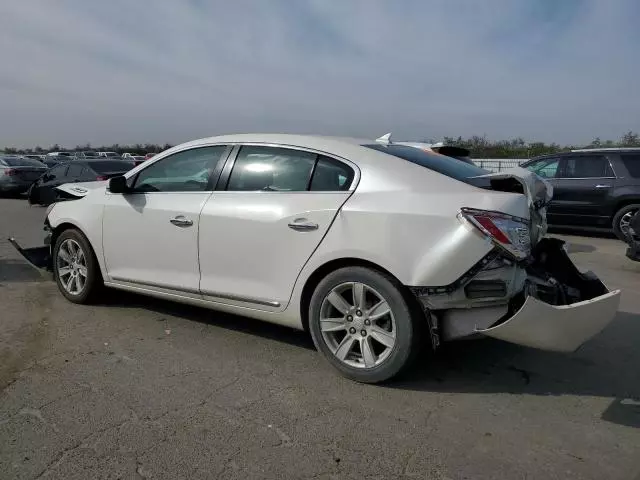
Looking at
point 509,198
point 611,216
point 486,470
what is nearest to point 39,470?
point 486,470

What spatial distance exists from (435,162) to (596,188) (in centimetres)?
713

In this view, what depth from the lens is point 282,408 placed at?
3.24 m

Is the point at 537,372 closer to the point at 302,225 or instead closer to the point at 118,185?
the point at 302,225

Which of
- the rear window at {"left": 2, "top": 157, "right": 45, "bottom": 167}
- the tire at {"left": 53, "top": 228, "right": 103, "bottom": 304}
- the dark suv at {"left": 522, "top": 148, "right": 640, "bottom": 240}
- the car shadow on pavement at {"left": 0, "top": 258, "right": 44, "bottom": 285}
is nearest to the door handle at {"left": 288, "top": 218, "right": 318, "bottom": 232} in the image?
the tire at {"left": 53, "top": 228, "right": 103, "bottom": 304}

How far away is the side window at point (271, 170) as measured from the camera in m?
3.90

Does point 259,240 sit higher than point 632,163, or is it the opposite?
point 632,163

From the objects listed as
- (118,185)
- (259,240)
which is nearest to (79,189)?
(118,185)

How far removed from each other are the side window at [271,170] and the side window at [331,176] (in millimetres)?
64

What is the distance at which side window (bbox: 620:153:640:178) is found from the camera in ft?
30.9

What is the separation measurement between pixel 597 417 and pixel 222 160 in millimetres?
3058

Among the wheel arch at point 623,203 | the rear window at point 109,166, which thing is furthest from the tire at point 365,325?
the rear window at point 109,166

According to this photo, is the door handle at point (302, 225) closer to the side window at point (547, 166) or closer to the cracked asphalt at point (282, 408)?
the cracked asphalt at point (282, 408)

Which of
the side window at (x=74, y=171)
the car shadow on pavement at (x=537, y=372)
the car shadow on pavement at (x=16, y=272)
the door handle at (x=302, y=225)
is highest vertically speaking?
the door handle at (x=302, y=225)

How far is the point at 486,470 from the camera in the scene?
2.63 metres
